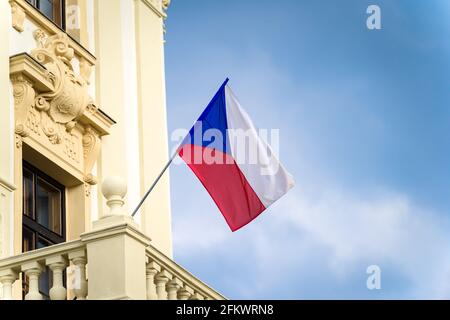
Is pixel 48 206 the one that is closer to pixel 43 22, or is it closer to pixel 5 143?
pixel 5 143

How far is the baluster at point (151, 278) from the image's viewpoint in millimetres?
15406

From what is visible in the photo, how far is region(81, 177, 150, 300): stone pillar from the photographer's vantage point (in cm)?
1483

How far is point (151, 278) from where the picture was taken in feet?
50.9

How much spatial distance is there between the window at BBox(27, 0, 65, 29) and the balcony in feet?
14.2

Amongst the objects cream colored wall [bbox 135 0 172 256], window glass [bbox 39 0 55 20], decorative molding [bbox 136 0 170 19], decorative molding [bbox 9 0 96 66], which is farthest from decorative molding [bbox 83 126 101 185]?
decorative molding [bbox 136 0 170 19]

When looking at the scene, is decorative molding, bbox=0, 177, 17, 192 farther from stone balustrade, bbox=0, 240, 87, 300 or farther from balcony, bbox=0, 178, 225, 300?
stone balustrade, bbox=0, 240, 87, 300

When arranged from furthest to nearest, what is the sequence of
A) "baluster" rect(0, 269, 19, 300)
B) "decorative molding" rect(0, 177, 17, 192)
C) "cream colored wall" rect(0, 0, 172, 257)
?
"cream colored wall" rect(0, 0, 172, 257)
"decorative molding" rect(0, 177, 17, 192)
"baluster" rect(0, 269, 19, 300)

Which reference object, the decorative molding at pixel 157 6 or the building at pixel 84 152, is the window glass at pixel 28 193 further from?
the decorative molding at pixel 157 6

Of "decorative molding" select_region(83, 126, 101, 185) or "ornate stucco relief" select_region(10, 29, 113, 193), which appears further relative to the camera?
"decorative molding" select_region(83, 126, 101, 185)

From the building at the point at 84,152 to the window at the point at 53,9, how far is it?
0.02m

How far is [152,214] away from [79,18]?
102 inches

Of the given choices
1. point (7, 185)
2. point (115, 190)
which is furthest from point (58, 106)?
point (115, 190)

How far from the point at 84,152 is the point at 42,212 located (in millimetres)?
1085

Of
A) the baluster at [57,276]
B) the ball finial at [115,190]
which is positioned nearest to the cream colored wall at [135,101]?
the baluster at [57,276]
